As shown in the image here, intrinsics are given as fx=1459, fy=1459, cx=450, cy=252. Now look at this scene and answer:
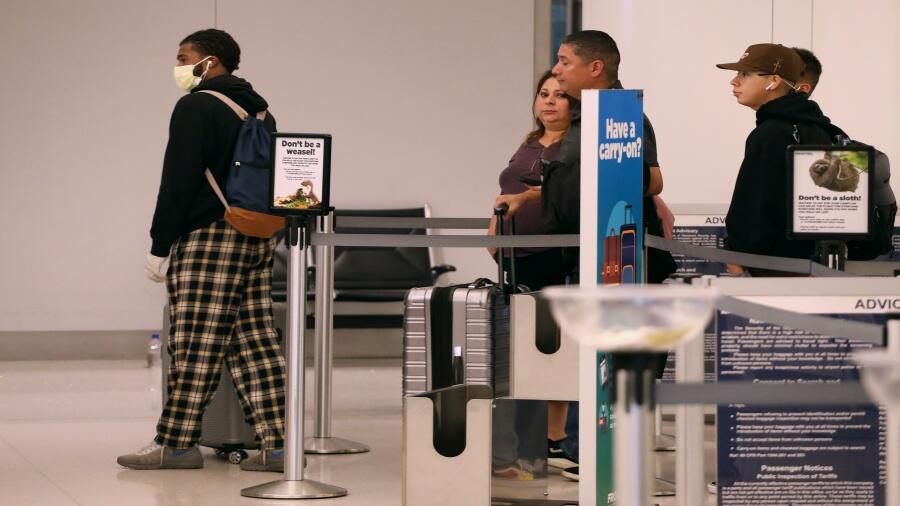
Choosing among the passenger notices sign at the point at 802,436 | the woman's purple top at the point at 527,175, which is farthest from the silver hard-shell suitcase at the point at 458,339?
the passenger notices sign at the point at 802,436

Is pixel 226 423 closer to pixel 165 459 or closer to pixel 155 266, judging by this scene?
pixel 165 459

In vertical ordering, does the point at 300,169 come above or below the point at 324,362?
above

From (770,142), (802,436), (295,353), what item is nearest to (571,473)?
(295,353)

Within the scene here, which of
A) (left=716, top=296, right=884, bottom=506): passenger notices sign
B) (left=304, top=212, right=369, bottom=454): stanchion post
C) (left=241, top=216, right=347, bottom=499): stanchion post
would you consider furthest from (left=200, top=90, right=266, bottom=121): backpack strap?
(left=716, top=296, right=884, bottom=506): passenger notices sign

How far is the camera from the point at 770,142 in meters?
4.92

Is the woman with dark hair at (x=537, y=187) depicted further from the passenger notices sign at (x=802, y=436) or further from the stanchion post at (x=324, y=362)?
the passenger notices sign at (x=802, y=436)

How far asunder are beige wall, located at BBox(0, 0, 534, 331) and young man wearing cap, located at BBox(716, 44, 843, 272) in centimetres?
548

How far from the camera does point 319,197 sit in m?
4.64

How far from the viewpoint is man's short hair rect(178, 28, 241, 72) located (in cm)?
546

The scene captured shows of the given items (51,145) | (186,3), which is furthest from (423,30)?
(51,145)

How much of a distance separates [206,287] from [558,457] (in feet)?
4.84

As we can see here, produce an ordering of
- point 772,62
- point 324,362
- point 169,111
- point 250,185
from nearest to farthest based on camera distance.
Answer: point 772,62 < point 250,185 < point 324,362 < point 169,111

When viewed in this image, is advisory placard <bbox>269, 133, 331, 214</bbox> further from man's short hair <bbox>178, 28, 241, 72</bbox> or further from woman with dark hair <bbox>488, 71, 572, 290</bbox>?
man's short hair <bbox>178, 28, 241, 72</bbox>

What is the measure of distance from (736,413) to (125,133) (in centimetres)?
770
